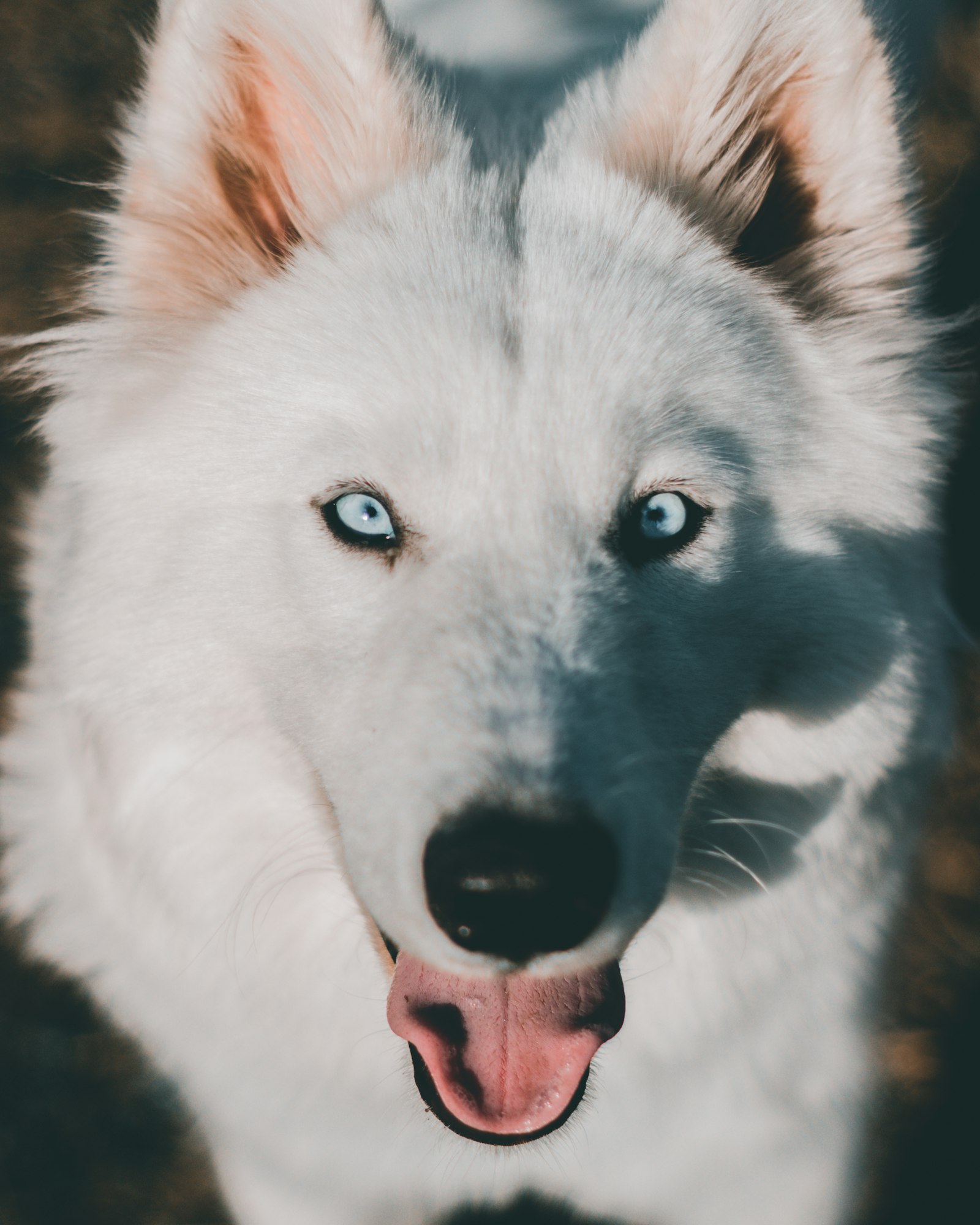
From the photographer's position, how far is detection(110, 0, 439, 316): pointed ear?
1550mm

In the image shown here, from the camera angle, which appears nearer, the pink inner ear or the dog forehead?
the dog forehead

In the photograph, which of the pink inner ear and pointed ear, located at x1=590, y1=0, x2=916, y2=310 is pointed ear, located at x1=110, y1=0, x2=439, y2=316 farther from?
pointed ear, located at x1=590, y1=0, x2=916, y2=310

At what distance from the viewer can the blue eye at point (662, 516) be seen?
157cm

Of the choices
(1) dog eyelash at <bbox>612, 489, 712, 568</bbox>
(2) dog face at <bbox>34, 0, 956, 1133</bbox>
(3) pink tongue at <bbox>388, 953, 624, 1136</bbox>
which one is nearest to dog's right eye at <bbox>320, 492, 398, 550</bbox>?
(2) dog face at <bbox>34, 0, 956, 1133</bbox>

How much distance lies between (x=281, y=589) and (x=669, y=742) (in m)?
→ 0.60

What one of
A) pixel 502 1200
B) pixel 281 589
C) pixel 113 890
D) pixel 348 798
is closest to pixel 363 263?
pixel 281 589

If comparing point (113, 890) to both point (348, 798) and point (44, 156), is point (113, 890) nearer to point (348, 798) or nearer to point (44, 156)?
point (348, 798)

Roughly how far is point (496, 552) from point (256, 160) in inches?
31.0

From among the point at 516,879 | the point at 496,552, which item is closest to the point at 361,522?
the point at 496,552

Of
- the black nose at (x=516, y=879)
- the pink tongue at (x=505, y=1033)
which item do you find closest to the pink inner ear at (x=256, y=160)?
the black nose at (x=516, y=879)

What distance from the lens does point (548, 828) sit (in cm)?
129

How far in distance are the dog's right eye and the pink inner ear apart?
0.48 m

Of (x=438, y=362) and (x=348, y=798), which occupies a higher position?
(x=438, y=362)

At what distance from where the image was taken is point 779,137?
170 cm
